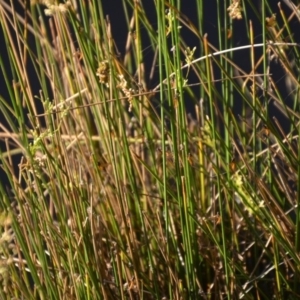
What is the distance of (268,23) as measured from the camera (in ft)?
4.60

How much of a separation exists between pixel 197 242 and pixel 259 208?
185mm

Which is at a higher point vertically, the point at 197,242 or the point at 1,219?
the point at 1,219

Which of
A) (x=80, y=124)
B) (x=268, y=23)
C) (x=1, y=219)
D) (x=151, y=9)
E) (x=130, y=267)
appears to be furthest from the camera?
(x=151, y=9)

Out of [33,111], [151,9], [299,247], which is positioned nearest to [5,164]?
[33,111]

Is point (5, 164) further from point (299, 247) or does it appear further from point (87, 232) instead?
point (299, 247)

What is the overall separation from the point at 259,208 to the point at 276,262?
0.11 m

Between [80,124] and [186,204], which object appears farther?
[80,124]

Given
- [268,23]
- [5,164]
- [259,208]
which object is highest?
[268,23]

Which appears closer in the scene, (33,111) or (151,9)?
(33,111)

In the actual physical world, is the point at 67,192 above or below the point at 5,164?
below

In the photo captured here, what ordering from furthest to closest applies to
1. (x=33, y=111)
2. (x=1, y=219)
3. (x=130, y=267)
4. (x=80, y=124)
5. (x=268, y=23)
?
1. (x=80, y=124)
2. (x=130, y=267)
3. (x=33, y=111)
4. (x=268, y=23)
5. (x=1, y=219)

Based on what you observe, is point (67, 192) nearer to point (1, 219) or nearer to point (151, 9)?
point (1, 219)

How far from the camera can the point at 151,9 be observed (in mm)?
3025

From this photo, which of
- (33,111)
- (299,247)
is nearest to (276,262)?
(299,247)
